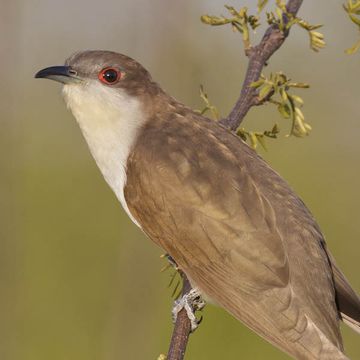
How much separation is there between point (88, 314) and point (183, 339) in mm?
3275

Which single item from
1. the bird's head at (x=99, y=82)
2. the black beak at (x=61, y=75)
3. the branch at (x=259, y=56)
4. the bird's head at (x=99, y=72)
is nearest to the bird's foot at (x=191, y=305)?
the branch at (x=259, y=56)

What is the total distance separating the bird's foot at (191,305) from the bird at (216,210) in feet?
0.22

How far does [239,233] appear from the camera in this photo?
4805 mm

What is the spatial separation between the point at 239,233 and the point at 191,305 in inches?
17.9

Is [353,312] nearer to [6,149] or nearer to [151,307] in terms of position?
[151,307]

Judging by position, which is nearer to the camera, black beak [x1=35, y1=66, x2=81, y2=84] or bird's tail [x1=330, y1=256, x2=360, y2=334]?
bird's tail [x1=330, y1=256, x2=360, y2=334]

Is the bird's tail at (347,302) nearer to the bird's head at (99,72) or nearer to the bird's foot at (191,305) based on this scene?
the bird's foot at (191,305)

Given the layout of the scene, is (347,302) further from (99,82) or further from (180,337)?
(99,82)

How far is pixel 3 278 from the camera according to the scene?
15.5 feet

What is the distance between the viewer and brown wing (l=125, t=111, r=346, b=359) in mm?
4699

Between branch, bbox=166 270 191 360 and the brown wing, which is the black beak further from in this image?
branch, bbox=166 270 191 360

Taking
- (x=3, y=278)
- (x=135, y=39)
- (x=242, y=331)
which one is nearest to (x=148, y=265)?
(x=3, y=278)

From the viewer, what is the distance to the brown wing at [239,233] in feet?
15.4

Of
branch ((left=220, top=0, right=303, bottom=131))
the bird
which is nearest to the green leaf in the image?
branch ((left=220, top=0, right=303, bottom=131))
